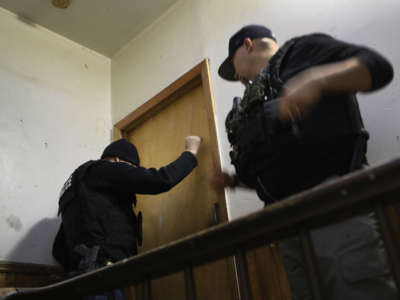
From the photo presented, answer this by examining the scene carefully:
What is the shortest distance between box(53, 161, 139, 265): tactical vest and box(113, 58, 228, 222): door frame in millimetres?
496

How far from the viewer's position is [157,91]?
2.78m

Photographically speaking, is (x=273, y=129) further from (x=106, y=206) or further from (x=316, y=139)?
(x=106, y=206)

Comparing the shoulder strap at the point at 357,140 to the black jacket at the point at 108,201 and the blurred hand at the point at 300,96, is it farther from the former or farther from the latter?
the black jacket at the point at 108,201

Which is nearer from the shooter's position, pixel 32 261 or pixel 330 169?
pixel 330 169

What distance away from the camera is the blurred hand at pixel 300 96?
1.06 m

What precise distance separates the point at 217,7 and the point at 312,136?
1.62 metres

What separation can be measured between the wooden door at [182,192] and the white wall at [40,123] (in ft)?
1.51

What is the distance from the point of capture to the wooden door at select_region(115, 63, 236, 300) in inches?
81.7

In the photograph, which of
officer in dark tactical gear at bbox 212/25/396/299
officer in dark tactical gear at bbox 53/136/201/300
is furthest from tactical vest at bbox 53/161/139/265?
officer in dark tactical gear at bbox 212/25/396/299

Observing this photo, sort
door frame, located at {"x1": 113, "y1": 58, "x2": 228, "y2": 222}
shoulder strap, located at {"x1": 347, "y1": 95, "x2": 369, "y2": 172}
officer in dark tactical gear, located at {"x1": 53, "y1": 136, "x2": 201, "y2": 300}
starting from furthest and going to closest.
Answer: door frame, located at {"x1": 113, "y1": 58, "x2": 228, "y2": 222}, officer in dark tactical gear, located at {"x1": 53, "y1": 136, "x2": 201, "y2": 300}, shoulder strap, located at {"x1": 347, "y1": 95, "x2": 369, "y2": 172}

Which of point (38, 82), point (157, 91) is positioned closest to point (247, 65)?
point (157, 91)

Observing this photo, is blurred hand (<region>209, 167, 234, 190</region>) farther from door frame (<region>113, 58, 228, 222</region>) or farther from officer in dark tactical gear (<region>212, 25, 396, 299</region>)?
door frame (<region>113, 58, 228, 222</region>)

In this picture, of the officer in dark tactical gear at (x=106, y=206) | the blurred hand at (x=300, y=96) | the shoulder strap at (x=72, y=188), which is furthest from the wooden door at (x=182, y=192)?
the blurred hand at (x=300, y=96)

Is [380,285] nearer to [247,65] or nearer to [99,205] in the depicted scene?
[247,65]
